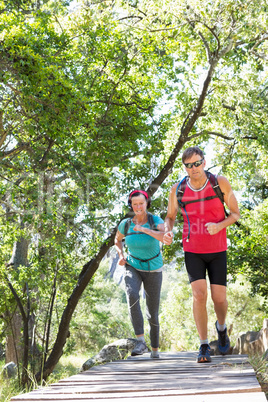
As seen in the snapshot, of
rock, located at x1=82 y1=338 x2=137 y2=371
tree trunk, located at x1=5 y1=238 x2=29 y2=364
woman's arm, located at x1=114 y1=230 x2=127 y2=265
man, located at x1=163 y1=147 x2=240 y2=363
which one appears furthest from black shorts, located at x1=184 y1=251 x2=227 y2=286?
tree trunk, located at x1=5 y1=238 x2=29 y2=364

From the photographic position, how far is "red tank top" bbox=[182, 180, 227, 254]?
185 inches

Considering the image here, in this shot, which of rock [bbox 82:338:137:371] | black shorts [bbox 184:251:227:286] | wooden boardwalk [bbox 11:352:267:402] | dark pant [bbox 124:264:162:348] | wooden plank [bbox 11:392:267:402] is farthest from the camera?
rock [bbox 82:338:137:371]

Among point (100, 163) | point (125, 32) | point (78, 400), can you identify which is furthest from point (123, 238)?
point (125, 32)

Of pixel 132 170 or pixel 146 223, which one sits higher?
pixel 132 170

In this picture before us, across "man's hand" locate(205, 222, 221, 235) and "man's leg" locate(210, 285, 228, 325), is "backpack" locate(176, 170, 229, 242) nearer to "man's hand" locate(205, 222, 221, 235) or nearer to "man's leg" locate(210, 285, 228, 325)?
"man's hand" locate(205, 222, 221, 235)

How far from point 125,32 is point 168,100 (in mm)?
3849

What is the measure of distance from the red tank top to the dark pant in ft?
3.02

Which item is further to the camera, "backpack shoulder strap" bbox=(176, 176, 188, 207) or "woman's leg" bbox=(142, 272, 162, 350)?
"woman's leg" bbox=(142, 272, 162, 350)

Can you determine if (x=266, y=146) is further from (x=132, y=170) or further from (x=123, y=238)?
(x=123, y=238)

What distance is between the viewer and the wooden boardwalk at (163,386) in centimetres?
265

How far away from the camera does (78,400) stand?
2795 millimetres

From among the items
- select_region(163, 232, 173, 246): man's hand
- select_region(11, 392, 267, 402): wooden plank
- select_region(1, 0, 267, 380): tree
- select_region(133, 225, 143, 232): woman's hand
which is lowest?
select_region(11, 392, 267, 402): wooden plank

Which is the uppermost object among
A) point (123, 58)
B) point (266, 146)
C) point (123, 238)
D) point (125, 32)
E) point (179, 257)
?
point (125, 32)

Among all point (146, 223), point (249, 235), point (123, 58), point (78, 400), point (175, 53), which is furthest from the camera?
point (175, 53)
